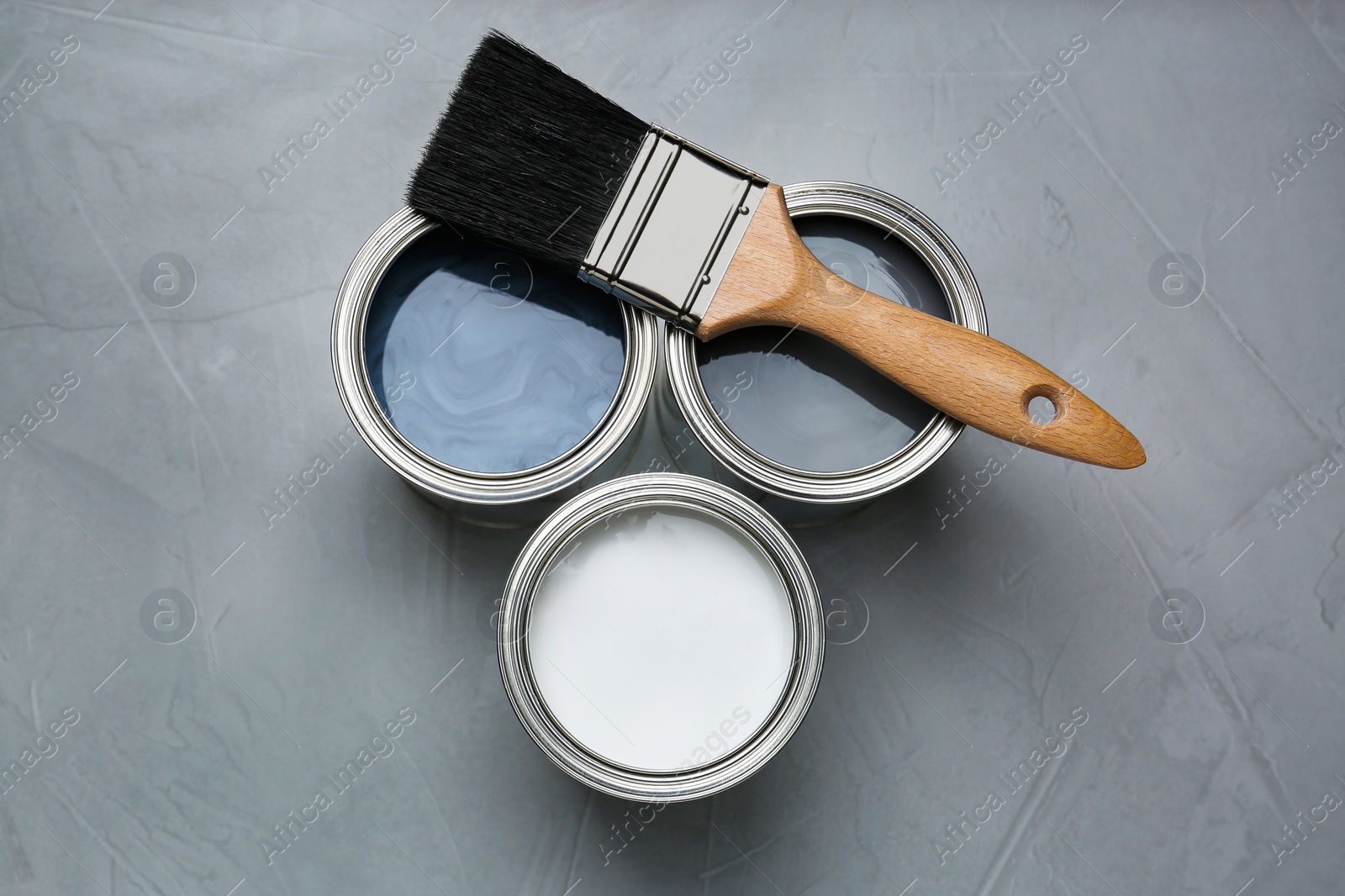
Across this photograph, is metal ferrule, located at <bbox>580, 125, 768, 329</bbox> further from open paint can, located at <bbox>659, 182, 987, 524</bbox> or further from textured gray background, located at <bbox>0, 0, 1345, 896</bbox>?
textured gray background, located at <bbox>0, 0, 1345, 896</bbox>

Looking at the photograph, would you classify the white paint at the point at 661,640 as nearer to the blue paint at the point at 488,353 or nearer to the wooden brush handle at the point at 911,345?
the blue paint at the point at 488,353

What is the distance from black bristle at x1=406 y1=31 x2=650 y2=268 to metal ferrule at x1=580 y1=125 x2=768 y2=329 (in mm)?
37

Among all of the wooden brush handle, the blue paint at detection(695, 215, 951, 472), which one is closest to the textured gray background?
the blue paint at detection(695, 215, 951, 472)

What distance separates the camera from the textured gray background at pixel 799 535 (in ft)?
6.82

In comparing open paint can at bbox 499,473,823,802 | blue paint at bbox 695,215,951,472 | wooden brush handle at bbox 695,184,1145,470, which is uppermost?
wooden brush handle at bbox 695,184,1145,470

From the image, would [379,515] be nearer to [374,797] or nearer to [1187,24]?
[374,797]

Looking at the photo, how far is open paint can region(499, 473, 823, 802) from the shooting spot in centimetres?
173

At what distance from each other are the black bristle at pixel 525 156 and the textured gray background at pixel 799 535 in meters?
0.42

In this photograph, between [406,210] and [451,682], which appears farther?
[451,682]

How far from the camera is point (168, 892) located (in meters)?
2.06

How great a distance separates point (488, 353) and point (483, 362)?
0.07ft

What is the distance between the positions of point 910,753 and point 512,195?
4.78ft

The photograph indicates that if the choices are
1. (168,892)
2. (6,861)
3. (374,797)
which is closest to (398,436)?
(374,797)

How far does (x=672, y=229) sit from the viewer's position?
1790 millimetres
